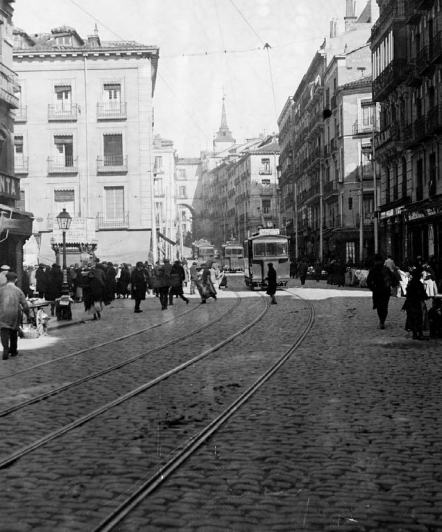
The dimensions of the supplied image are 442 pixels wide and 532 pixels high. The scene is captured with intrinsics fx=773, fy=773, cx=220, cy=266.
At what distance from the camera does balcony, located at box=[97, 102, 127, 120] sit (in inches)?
1797

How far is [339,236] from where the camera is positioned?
55094 millimetres

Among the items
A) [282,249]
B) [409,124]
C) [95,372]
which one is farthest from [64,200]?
[95,372]

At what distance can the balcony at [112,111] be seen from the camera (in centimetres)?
4566

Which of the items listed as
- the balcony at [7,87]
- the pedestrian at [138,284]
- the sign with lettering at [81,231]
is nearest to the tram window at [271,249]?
the sign with lettering at [81,231]

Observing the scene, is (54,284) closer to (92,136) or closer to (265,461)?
(265,461)

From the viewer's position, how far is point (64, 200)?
1817 inches

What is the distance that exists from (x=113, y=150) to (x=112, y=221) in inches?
169

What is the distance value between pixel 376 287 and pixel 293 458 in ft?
36.6

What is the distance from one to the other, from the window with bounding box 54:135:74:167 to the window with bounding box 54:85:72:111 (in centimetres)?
174

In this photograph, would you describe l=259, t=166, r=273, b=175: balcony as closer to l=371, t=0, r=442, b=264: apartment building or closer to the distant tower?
the distant tower

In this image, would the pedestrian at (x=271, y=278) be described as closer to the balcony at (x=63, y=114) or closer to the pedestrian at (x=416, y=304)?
the pedestrian at (x=416, y=304)

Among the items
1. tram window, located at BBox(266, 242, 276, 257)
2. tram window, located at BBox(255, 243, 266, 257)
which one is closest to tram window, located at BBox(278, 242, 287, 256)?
tram window, located at BBox(266, 242, 276, 257)

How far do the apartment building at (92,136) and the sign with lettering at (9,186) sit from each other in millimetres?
17344

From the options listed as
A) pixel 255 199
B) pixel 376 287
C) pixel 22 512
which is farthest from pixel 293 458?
pixel 255 199
